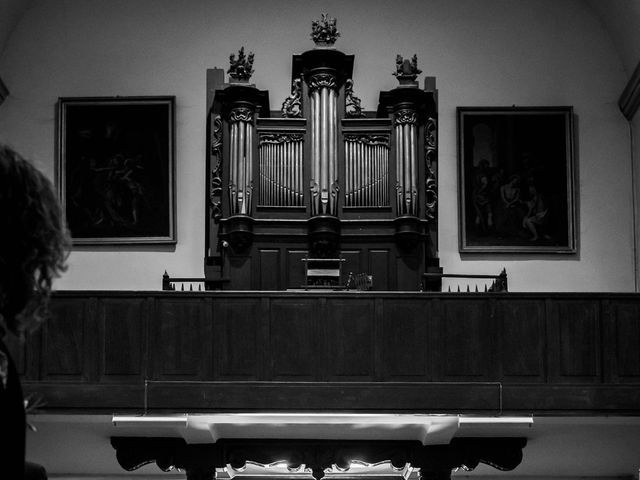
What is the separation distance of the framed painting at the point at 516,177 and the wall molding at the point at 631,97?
76cm

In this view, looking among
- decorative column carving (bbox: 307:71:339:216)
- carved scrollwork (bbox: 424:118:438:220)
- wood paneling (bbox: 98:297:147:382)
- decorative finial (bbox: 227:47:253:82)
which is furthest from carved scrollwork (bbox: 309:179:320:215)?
wood paneling (bbox: 98:297:147:382)

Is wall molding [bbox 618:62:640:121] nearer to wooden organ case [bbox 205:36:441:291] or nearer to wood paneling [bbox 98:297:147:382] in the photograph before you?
wooden organ case [bbox 205:36:441:291]

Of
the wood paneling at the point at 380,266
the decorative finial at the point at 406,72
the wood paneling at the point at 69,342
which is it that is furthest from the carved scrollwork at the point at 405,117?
the wood paneling at the point at 69,342

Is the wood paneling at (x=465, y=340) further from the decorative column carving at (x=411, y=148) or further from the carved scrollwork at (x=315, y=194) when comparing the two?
the carved scrollwork at (x=315, y=194)

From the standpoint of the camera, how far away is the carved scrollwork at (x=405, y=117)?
15062 mm

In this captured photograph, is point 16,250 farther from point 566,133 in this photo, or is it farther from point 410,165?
point 566,133

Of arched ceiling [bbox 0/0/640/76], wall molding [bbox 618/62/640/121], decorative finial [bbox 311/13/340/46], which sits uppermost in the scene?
arched ceiling [bbox 0/0/640/76]

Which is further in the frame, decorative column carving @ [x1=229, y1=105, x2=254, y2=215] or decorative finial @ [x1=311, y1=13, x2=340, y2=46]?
decorative finial @ [x1=311, y1=13, x2=340, y2=46]

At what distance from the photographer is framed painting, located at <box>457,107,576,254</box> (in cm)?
1678

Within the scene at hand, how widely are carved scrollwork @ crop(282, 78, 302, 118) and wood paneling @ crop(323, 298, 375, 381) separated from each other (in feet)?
9.99

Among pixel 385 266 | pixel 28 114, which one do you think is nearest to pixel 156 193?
pixel 28 114

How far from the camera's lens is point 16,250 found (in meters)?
1.43

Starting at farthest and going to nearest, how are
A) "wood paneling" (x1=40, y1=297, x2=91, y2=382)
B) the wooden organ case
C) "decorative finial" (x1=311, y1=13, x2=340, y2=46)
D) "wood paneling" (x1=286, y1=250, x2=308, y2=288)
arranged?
"decorative finial" (x1=311, y1=13, x2=340, y2=46)
"wood paneling" (x1=286, y1=250, x2=308, y2=288)
the wooden organ case
"wood paneling" (x1=40, y1=297, x2=91, y2=382)

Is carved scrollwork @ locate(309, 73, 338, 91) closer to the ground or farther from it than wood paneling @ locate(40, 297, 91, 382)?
farther from it
